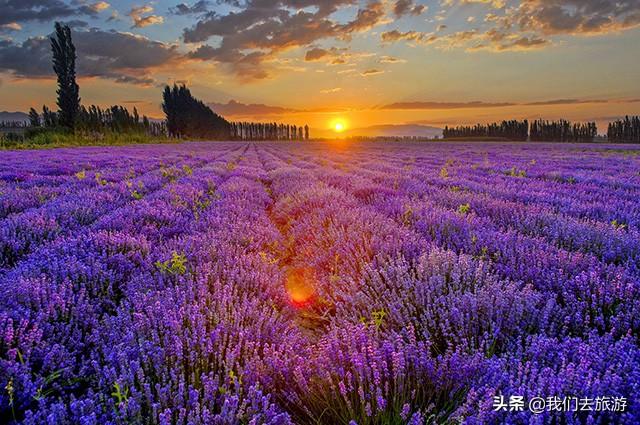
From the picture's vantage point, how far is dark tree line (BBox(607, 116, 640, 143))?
288 ft

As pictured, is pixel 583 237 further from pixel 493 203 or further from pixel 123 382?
pixel 123 382

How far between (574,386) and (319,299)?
187 cm

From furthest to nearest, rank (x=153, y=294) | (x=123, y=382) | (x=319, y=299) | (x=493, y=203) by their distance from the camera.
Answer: (x=493, y=203) → (x=319, y=299) → (x=153, y=294) → (x=123, y=382)

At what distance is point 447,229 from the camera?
4266 millimetres

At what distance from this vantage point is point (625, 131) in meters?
91.4

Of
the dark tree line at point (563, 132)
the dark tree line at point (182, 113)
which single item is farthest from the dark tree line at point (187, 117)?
the dark tree line at point (563, 132)

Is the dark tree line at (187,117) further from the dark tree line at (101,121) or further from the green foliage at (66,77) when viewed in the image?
the green foliage at (66,77)

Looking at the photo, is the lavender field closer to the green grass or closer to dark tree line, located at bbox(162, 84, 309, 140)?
the green grass

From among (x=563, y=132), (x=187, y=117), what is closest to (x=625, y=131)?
(x=563, y=132)

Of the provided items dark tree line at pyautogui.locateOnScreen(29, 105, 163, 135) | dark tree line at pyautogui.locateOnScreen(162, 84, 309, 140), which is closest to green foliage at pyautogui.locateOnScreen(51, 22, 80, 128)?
dark tree line at pyautogui.locateOnScreen(29, 105, 163, 135)

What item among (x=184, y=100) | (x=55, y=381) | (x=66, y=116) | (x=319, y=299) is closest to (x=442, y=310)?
(x=319, y=299)

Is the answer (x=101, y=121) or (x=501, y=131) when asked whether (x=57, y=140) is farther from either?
(x=501, y=131)

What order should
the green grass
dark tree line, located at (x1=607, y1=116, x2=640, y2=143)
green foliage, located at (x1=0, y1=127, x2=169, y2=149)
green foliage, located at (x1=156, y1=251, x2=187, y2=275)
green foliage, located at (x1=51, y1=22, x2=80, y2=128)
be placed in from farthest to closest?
dark tree line, located at (x1=607, y1=116, x2=640, y2=143) → green foliage, located at (x1=51, y1=22, x2=80, y2=128) → green foliage, located at (x1=0, y1=127, x2=169, y2=149) → the green grass → green foliage, located at (x1=156, y1=251, x2=187, y2=275)

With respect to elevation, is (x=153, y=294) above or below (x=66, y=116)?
below
